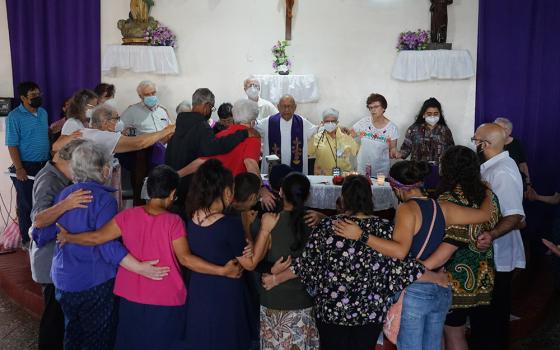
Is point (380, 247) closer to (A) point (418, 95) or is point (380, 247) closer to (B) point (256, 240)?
(B) point (256, 240)

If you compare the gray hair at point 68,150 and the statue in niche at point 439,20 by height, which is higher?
the statue in niche at point 439,20

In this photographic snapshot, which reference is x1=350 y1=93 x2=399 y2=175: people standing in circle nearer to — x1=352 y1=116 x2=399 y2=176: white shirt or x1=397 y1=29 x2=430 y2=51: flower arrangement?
x1=352 y1=116 x2=399 y2=176: white shirt

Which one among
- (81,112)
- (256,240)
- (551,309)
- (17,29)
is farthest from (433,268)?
(17,29)

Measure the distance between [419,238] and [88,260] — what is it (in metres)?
1.48

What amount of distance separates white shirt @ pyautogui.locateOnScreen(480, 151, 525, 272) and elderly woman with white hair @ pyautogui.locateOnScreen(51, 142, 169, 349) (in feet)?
5.84

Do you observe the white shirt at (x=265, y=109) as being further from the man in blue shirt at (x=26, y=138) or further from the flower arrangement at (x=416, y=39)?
the man in blue shirt at (x=26, y=138)

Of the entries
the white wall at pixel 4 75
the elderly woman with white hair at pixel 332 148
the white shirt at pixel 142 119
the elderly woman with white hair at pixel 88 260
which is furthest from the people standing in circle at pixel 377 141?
the white wall at pixel 4 75

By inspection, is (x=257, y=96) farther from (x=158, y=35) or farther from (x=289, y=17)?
(x=158, y=35)

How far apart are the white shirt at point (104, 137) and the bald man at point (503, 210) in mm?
2166

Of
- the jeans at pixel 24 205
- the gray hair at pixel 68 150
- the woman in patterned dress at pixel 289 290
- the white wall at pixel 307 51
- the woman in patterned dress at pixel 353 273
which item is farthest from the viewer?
the white wall at pixel 307 51

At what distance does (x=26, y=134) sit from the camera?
5199mm

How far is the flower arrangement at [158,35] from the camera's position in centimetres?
675

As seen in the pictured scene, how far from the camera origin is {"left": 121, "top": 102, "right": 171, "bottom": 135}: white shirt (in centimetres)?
599

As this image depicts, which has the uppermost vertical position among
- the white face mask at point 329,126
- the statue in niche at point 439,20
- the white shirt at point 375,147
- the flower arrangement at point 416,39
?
the statue in niche at point 439,20
